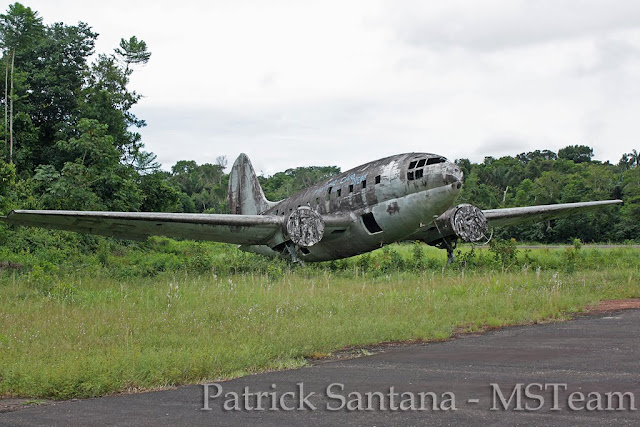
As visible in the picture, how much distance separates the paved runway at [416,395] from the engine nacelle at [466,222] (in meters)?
12.8

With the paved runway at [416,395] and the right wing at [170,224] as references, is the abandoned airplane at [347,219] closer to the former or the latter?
the right wing at [170,224]

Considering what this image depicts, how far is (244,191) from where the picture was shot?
31984 mm

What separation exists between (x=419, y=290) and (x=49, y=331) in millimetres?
9685

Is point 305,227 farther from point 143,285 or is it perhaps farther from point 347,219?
point 143,285

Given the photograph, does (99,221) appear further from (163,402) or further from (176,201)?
(176,201)

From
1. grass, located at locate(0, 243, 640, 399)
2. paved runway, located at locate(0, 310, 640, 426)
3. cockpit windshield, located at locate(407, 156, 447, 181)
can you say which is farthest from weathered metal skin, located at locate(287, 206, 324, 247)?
paved runway, located at locate(0, 310, 640, 426)

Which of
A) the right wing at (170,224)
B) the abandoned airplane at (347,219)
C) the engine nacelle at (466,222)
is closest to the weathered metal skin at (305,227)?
the abandoned airplane at (347,219)

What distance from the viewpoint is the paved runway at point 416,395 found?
6.44 metres

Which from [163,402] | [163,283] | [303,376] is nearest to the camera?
[163,402]

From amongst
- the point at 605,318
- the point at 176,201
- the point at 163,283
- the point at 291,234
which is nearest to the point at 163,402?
the point at 605,318

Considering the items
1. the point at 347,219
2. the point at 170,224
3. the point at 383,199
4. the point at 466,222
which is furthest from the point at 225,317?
the point at 466,222

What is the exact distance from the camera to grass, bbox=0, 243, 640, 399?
8.70m

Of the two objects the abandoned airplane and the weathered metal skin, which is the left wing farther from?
the weathered metal skin

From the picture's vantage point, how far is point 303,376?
28.3 ft
